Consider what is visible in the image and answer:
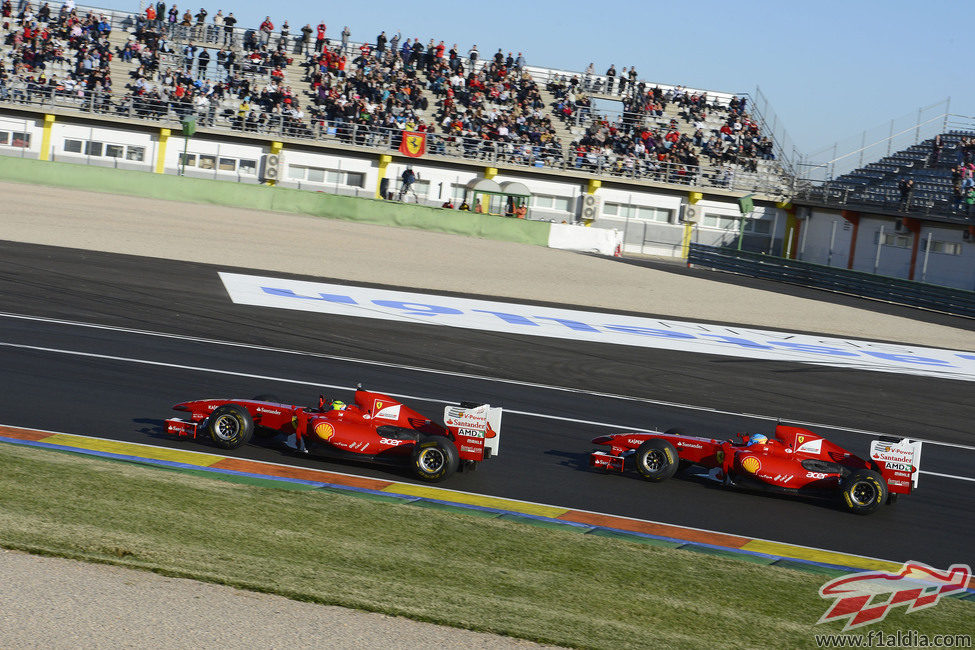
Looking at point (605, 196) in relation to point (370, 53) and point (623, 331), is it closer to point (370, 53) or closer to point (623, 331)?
point (370, 53)

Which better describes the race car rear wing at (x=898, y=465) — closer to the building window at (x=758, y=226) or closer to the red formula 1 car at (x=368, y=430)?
the red formula 1 car at (x=368, y=430)

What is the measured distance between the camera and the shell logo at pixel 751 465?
9667mm

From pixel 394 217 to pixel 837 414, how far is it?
24260mm

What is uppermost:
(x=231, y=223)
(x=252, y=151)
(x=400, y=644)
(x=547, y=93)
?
(x=547, y=93)

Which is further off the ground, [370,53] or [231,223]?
[370,53]

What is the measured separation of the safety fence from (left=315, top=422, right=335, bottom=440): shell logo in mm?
27598


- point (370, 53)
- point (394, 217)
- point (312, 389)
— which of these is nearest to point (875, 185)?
point (394, 217)

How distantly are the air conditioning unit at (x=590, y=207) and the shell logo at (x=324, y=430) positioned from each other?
41.0 meters

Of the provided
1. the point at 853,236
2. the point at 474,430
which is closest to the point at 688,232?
the point at 853,236

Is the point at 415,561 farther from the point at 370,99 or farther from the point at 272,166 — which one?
the point at 370,99

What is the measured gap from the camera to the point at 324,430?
934 centimetres

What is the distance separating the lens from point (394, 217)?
37250 millimetres

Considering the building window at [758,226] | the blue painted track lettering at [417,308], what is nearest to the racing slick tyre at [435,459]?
the blue painted track lettering at [417,308]

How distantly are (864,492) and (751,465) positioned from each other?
3.36 feet
